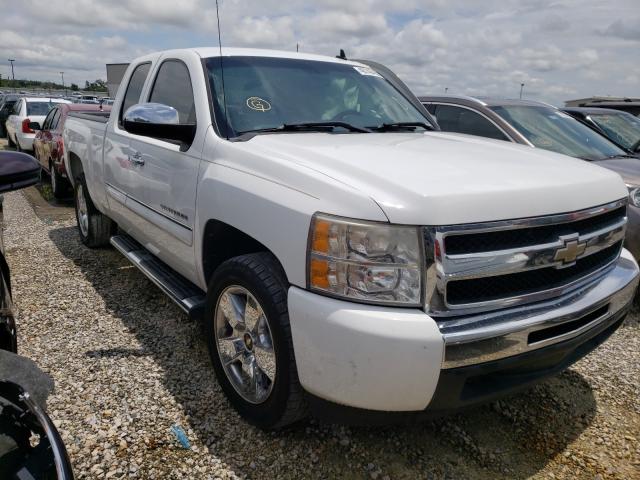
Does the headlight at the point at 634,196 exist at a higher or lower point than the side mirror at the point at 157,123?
lower

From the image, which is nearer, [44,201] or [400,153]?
[400,153]

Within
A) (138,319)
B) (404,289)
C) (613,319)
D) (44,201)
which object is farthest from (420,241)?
(44,201)

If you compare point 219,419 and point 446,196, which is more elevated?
point 446,196

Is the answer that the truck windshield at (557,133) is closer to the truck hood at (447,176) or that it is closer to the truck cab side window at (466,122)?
the truck cab side window at (466,122)

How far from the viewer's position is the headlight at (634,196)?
170 inches

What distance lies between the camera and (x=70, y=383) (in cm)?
302

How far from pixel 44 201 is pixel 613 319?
28.5 ft

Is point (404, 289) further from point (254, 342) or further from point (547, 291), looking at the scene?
point (254, 342)

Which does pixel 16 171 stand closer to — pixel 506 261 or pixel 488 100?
pixel 506 261

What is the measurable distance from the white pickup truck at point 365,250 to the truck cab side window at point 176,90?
32mm

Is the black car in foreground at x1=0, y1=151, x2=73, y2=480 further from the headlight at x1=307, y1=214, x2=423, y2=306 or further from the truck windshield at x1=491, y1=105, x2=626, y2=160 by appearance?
the truck windshield at x1=491, y1=105, x2=626, y2=160

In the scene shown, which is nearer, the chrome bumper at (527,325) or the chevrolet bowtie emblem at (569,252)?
the chrome bumper at (527,325)

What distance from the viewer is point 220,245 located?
2.94m

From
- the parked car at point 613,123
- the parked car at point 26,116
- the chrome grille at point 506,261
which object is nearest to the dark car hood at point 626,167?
the parked car at point 613,123
